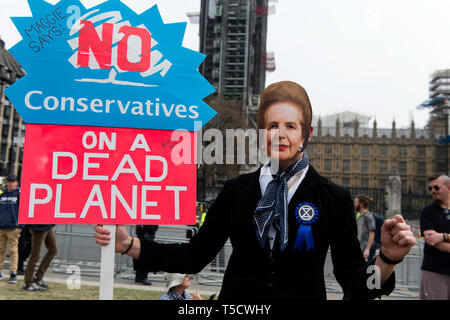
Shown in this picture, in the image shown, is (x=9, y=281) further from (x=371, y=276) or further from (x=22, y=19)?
(x=371, y=276)

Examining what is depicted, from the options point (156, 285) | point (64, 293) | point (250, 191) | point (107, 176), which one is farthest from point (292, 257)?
point (156, 285)

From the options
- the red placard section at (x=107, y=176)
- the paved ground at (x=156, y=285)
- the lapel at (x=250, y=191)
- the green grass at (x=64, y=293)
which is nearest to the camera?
the lapel at (x=250, y=191)

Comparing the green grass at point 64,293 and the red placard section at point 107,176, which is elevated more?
the red placard section at point 107,176

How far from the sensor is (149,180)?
1947mm

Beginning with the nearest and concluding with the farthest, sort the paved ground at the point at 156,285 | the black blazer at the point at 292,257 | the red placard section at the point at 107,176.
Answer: the black blazer at the point at 292,257 < the red placard section at the point at 107,176 < the paved ground at the point at 156,285

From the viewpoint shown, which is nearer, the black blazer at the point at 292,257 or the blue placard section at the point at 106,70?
the black blazer at the point at 292,257

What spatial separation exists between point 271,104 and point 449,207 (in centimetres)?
294

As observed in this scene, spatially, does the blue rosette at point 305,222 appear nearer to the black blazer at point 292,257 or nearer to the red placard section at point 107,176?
the black blazer at point 292,257

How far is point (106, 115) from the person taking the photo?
195 cm

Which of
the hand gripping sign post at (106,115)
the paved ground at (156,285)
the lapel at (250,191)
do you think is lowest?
the paved ground at (156,285)

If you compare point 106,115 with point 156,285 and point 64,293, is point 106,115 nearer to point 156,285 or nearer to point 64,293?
point 64,293

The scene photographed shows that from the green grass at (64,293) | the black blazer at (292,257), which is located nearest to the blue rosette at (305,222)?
the black blazer at (292,257)

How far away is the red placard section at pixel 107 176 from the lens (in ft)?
6.09

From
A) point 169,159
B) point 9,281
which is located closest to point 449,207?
point 169,159
